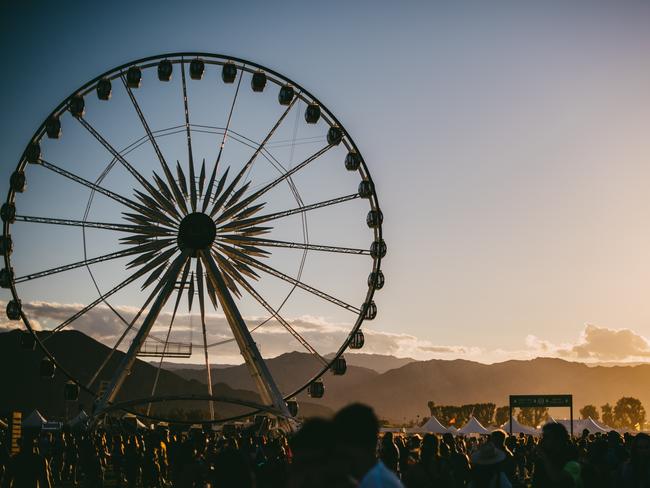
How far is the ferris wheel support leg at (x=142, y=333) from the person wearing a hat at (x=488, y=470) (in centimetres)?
2034

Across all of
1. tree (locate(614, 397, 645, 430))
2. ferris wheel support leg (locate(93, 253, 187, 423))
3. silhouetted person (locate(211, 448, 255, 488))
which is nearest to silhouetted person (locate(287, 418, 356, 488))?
silhouetted person (locate(211, 448, 255, 488))

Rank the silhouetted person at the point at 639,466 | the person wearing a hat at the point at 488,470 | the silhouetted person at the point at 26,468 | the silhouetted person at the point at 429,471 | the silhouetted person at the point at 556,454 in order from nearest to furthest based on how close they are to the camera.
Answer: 1. the silhouetted person at the point at 556,454
2. the person wearing a hat at the point at 488,470
3. the silhouetted person at the point at 429,471
4. the silhouetted person at the point at 639,466
5. the silhouetted person at the point at 26,468

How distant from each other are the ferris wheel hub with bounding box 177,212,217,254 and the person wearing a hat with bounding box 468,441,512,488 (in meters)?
20.6

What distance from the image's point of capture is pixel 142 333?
28.1 metres

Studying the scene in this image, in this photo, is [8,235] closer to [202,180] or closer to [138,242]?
[138,242]

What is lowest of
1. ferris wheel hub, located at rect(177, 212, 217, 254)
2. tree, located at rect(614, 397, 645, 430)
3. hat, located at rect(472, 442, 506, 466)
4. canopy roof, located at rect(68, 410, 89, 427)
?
tree, located at rect(614, 397, 645, 430)

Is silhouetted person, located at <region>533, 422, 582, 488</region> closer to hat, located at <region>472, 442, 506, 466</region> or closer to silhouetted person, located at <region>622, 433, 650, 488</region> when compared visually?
hat, located at <region>472, 442, 506, 466</region>

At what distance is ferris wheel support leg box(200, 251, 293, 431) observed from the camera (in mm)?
28094

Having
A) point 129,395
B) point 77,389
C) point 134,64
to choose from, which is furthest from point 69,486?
point 129,395

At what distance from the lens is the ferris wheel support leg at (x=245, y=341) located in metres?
28.1

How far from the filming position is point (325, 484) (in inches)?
147

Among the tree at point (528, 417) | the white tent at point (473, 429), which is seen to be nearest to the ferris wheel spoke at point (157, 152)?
the white tent at point (473, 429)

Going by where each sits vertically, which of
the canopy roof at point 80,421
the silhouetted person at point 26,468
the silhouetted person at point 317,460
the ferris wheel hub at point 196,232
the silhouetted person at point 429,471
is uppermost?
the ferris wheel hub at point 196,232

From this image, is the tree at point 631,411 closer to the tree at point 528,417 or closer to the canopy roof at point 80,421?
the tree at point 528,417
